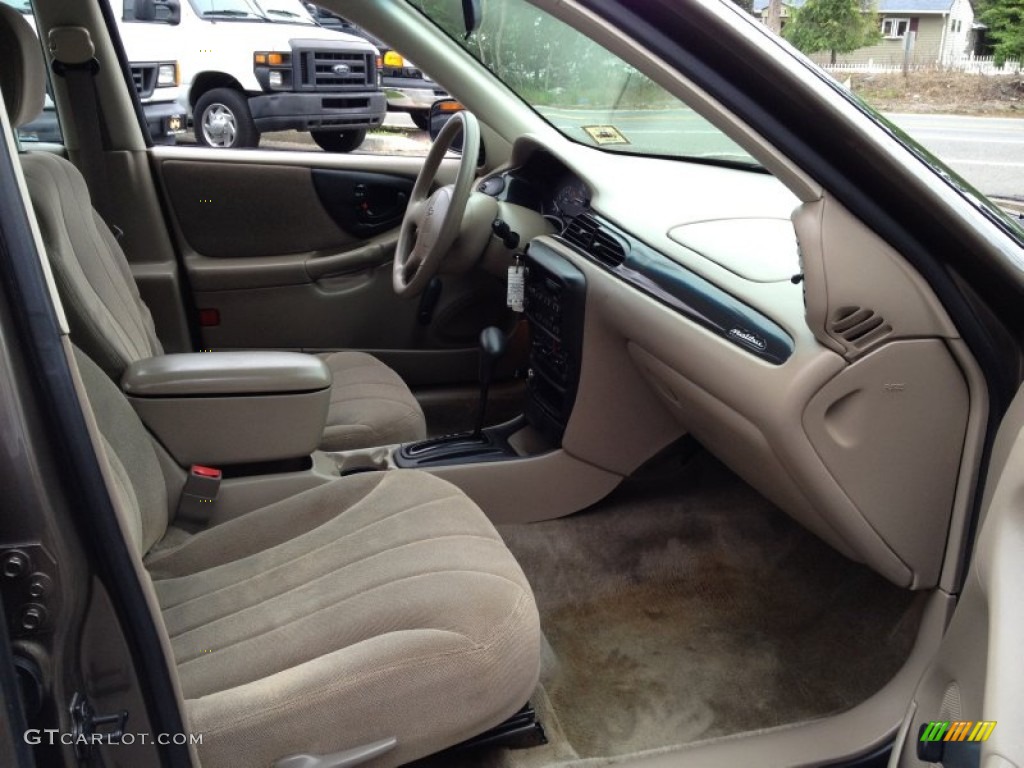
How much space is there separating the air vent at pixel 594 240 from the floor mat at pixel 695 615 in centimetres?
57

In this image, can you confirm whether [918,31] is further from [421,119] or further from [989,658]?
[421,119]

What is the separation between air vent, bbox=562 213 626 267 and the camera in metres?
2.08

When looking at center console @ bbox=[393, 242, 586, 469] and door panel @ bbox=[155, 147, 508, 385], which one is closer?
center console @ bbox=[393, 242, 586, 469]

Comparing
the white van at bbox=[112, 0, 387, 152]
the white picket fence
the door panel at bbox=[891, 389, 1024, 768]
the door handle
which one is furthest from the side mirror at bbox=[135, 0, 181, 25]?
the door panel at bbox=[891, 389, 1024, 768]

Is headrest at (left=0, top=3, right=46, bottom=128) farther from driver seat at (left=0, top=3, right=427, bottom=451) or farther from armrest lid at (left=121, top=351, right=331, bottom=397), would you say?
armrest lid at (left=121, top=351, right=331, bottom=397)

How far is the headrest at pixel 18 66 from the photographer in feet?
5.09

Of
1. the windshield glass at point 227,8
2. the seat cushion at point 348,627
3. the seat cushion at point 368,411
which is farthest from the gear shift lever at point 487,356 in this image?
the windshield glass at point 227,8

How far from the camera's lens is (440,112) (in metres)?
2.84

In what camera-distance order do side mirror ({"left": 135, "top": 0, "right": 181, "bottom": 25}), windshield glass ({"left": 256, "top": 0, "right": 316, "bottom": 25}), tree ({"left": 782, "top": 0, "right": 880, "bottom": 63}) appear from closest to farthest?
Result: tree ({"left": 782, "top": 0, "right": 880, "bottom": 63})
side mirror ({"left": 135, "top": 0, "right": 181, "bottom": 25})
windshield glass ({"left": 256, "top": 0, "right": 316, "bottom": 25})

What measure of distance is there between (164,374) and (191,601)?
1.72 ft

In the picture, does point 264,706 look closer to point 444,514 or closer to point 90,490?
point 90,490

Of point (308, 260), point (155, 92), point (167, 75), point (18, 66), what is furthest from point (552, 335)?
point (167, 75)

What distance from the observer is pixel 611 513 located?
2.42 metres

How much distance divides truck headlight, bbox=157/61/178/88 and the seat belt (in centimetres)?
74
